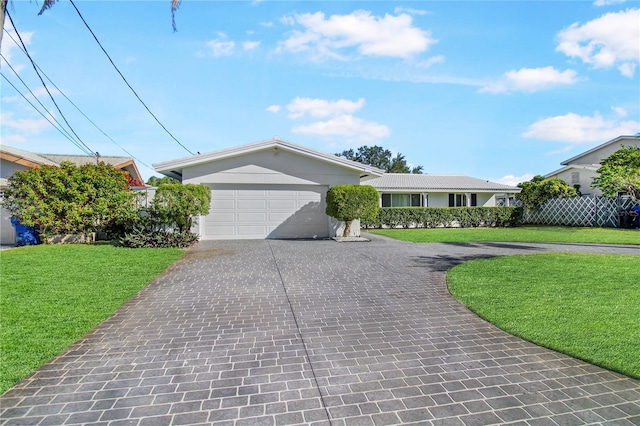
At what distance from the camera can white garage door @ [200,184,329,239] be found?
14297 millimetres

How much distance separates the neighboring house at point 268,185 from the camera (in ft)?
45.8

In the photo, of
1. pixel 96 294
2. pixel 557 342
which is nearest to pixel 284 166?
pixel 96 294

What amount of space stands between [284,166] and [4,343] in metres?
11.6

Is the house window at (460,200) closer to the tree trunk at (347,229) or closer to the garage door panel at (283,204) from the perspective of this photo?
the tree trunk at (347,229)

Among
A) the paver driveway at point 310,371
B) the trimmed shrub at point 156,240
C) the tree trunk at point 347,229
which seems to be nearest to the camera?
the paver driveway at point 310,371

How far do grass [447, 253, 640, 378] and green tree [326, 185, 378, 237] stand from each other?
5757mm

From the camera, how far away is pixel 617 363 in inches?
126

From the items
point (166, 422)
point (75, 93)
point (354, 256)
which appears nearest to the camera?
point (166, 422)

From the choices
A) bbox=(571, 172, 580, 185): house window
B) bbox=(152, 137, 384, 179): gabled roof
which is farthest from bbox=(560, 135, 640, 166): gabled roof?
bbox=(152, 137, 384, 179): gabled roof

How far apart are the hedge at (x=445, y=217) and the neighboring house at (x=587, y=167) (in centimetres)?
608

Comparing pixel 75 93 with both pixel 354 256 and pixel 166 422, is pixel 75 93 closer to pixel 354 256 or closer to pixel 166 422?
pixel 354 256

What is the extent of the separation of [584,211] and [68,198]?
1074 inches

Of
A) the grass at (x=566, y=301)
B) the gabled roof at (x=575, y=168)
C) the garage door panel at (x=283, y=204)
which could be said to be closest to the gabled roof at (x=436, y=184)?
the gabled roof at (x=575, y=168)

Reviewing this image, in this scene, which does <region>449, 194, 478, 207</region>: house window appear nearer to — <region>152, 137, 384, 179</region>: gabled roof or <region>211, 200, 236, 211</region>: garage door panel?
<region>152, 137, 384, 179</region>: gabled roof
